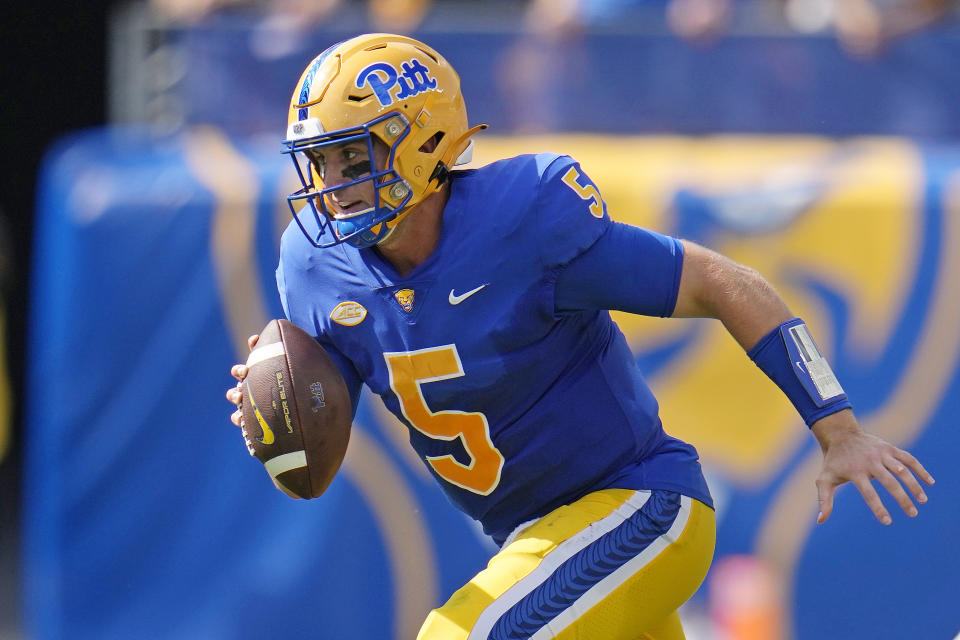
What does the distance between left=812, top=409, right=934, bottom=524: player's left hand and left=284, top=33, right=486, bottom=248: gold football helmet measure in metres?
0.99

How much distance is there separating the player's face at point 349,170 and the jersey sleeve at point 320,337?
238 mm

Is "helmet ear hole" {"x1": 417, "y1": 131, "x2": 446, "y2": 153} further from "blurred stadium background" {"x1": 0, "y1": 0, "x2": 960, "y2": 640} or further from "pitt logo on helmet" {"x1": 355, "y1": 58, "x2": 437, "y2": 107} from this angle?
"blurred stadium background" {"x1": 0, "y1": 0, "x2": 960, "y2": 640}

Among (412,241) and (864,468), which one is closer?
(864,468)

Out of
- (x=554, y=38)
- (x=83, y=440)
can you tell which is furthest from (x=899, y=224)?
(x=83, y=440)

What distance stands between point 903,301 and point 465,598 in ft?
8.90

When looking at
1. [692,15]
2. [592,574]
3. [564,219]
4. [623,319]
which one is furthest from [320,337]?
[692,15]

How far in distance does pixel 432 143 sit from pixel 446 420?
611 mm

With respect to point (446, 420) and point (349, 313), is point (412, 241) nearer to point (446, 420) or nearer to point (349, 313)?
point (349, 313)

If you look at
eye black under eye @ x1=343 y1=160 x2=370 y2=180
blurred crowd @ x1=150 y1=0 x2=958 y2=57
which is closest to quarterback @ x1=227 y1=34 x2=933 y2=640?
eye black under eye @ x1=343 y1=160 x2=370 y2=180

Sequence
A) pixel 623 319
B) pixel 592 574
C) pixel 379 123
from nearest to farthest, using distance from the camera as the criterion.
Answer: pixel 592 574 < pixel 379 123 < pixel 623 319

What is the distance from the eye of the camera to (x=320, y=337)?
113 inches

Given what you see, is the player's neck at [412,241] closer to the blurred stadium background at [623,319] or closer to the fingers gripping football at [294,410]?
the fingers gripping football at [294,410]

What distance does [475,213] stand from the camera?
8.94ft

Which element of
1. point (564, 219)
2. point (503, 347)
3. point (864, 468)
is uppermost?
point (564, 219)
